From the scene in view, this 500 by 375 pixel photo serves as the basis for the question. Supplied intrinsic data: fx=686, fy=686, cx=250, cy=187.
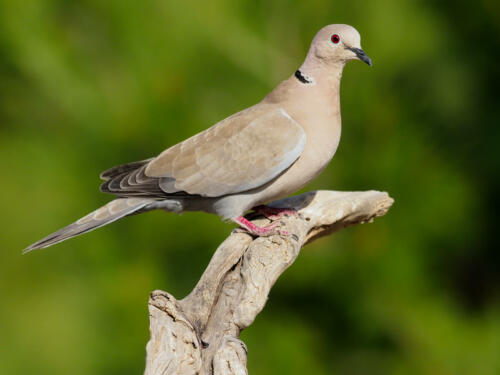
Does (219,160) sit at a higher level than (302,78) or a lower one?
lower

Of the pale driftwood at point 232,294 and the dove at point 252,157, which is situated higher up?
the dove at point 252,157

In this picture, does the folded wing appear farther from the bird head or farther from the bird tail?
the bird head

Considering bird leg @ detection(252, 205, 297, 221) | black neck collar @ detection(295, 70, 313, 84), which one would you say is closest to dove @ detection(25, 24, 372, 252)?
black neck collar @ detection(295, 70, 313, 84)

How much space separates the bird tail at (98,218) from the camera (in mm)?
2123

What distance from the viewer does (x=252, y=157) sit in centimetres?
226

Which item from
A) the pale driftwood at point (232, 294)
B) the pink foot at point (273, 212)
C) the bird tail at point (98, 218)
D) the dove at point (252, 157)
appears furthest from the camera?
the pink foot at point (273, 212)

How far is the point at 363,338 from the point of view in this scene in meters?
2.34

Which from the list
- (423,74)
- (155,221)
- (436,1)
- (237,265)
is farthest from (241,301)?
(436,1)

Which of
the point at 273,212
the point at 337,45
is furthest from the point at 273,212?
the point at 337,45

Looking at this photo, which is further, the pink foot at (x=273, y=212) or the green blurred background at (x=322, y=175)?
the pink foot at (x=273, y=212)

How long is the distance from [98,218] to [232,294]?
1.82 ft

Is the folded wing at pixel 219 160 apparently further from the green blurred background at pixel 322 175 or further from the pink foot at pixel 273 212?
the pink foot at pixel 273 212

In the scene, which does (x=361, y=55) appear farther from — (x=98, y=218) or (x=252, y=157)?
(x=98, y=218)

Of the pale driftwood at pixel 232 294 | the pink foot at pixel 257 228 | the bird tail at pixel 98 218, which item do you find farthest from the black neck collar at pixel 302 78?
the bird tail at pixel 98 218
